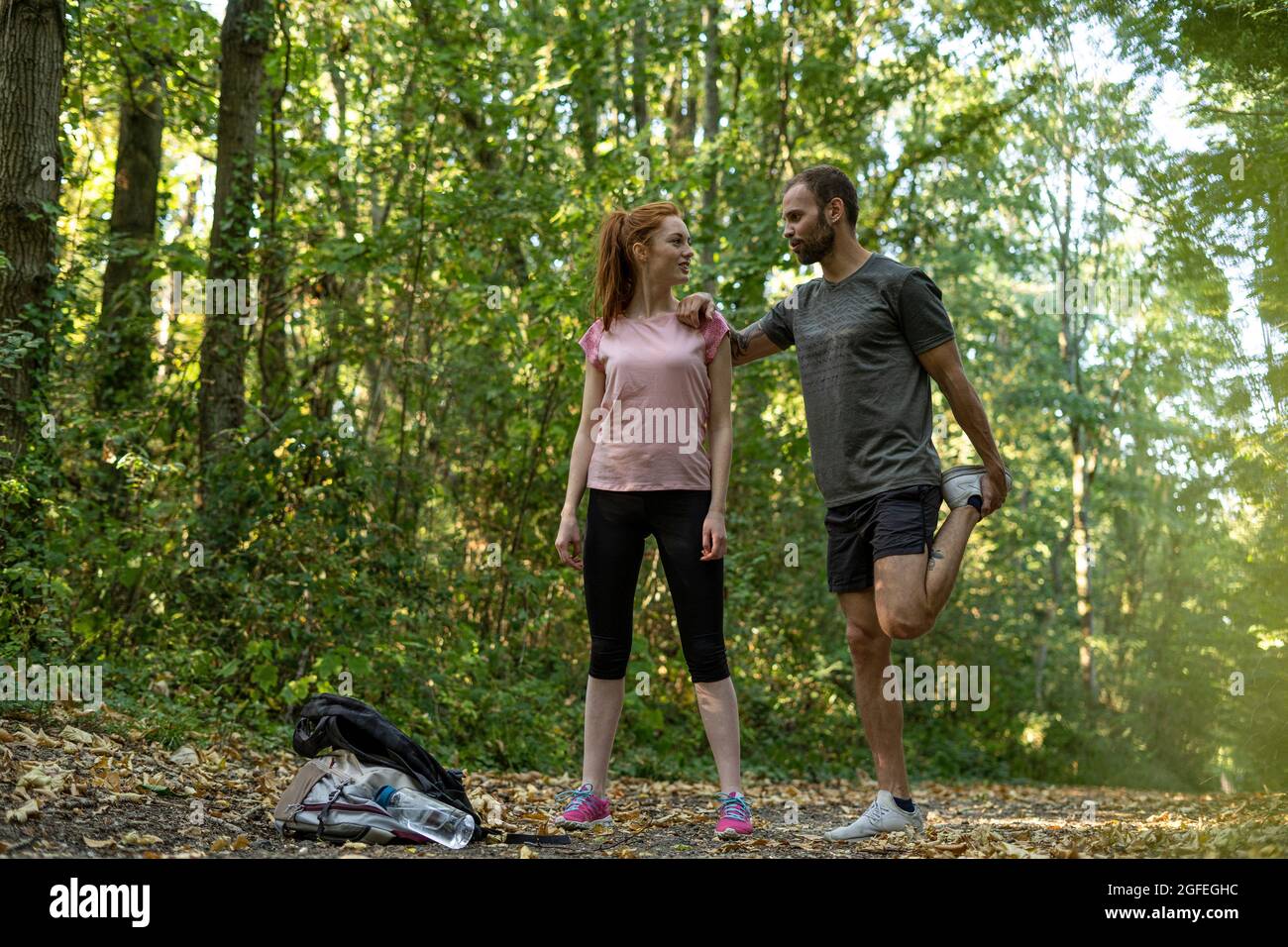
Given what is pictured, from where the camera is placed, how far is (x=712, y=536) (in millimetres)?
4195

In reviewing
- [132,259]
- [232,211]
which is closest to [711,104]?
[232,211]

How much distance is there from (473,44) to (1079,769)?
10784 mm

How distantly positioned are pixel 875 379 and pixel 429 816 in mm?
2266

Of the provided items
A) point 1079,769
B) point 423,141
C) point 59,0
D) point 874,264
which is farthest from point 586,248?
point 1079,769

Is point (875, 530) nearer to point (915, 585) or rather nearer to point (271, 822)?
point (915, 585)

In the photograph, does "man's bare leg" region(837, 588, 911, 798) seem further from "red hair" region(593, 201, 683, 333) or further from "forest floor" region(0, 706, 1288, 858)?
"red hair" region(593, 201, 683, 333)

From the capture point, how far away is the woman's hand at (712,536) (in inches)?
165

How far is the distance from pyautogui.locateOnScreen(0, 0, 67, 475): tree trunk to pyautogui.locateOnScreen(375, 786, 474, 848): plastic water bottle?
11.5 feet

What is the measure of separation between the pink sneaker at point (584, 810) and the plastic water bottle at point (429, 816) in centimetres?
51

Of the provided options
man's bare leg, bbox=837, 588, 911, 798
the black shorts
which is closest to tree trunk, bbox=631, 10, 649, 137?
the black shorts

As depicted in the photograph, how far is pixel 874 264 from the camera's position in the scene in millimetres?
4289

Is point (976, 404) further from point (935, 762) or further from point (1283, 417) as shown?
point (935, 762)

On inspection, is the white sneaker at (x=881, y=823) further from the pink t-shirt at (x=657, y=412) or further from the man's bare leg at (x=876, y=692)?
the pink t-shirt at (x=657, y=412)

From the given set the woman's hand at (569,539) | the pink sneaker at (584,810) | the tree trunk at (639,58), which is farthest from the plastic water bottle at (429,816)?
the tree trunk at (639,58)
